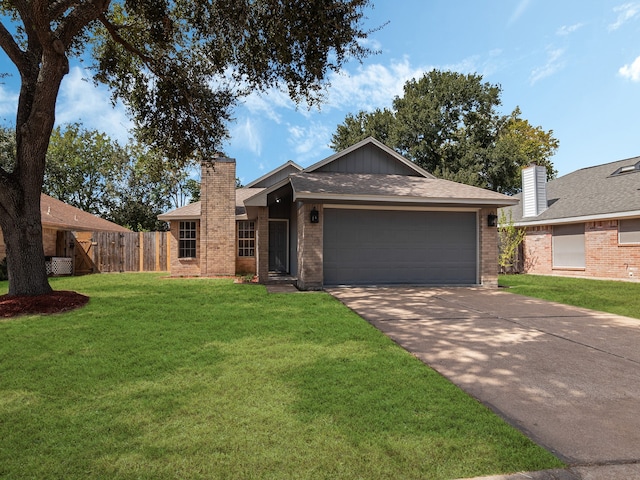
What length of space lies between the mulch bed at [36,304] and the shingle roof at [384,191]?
5870 mm

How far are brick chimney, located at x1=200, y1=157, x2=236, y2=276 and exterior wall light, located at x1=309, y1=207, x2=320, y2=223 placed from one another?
20.1 ft

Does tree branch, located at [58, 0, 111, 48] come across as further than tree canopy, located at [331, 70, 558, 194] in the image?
No

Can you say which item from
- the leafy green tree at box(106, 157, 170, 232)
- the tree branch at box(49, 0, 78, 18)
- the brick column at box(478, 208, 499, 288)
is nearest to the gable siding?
the brick column at box(478, 208, 499, 288)

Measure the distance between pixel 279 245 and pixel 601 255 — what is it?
1383cm

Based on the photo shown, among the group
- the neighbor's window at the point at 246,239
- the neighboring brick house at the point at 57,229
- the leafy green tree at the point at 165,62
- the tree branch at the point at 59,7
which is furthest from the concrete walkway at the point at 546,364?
the neighboring brick house at the point at 57,229

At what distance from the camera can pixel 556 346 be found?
192 inches

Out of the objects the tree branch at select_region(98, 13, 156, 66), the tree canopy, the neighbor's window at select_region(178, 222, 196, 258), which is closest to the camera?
the tree branch at select_region(98, 13, 156, 66)

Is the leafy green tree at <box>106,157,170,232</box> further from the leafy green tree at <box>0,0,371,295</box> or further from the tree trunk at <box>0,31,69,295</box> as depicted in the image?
the tree trunk at <box>0,31,69,295</box>

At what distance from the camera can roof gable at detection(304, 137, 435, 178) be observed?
13469 millimetres

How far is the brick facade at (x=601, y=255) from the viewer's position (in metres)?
13.9

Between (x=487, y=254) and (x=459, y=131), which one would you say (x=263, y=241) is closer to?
(x=487, y=254)

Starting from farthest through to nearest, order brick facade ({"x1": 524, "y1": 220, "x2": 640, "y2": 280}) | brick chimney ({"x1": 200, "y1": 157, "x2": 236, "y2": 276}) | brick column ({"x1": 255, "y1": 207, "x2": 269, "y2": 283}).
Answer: brick chimney ({"x1": 200, "y1": 157, "x2": 236, "y2": 276})
brick facade ({"x1": 524, "y1": 220, "x2": 640, "y2": 280})
brick column ({"x1": 255, "y1": 207, "x2": 269, "y2": 283})

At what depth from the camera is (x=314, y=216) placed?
10.2 metres

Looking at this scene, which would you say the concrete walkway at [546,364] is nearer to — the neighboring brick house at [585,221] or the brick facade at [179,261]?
the neighboring brick house at [585,221]
